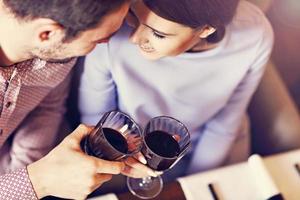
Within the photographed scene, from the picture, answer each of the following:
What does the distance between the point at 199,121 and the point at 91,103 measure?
331 millimetres

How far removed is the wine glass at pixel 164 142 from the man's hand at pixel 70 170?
73 millimetres

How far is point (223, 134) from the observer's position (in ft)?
4.86

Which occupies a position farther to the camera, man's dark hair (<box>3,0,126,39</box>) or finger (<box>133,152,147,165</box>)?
finger (<box>133,152,147,165</box>)

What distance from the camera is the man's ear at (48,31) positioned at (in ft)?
2.94

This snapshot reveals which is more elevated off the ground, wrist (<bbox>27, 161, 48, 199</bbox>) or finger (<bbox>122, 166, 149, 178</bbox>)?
wrist (<bbox>27, 161, 48, 199</bbox>)

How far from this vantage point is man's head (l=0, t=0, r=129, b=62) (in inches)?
34.1

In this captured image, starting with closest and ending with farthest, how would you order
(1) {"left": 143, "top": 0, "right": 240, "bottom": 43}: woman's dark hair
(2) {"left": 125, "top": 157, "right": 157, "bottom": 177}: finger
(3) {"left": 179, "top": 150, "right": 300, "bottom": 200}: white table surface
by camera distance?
1. (1) {"left": 143, "top": 0, "right": 240, "bottom": 43}: woman's dark hair
2. (2) {"left": 125, "top": 157, "right": 157, "bottom": 177}: finger
3. (3) {"left": 179, "top": 150, "right": 300, "bottom": 200}: white table surface

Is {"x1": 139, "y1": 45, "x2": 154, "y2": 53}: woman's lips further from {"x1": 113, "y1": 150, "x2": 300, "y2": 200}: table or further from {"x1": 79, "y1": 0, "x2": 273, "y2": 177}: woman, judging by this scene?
{"x1": 113, "y1": 150, "x2": 300, "y2": 200}: table

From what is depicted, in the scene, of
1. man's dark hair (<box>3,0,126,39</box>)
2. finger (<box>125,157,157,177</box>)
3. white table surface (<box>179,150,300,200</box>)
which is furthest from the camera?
white table surface (<box>179,150,300,200</box>)

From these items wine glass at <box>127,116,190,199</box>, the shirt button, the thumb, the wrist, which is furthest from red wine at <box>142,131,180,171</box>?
the shirt button

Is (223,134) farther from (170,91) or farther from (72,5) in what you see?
(72,5)

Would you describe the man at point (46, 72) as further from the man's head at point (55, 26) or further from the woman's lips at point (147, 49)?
the woman's lips at point (147, 49)

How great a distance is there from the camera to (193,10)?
993 mm

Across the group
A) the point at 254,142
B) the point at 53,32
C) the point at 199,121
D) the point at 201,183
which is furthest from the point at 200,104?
the point at 53,32
